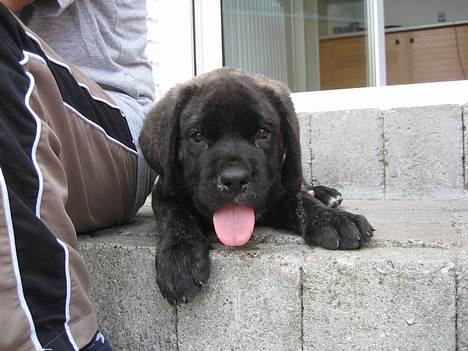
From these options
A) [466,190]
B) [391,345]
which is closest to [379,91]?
[466,190]

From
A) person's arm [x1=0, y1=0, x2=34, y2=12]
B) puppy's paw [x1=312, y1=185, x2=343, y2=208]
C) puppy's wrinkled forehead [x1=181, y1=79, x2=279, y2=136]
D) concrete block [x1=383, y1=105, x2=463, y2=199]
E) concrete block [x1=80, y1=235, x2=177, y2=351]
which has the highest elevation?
person's arm [x1=0, y1=0, x2=34, y2=12]

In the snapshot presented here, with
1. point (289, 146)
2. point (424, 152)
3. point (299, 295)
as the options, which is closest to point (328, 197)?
point (289, 146)

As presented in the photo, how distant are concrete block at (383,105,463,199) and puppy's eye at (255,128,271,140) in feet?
4.47

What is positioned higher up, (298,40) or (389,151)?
(298,40)

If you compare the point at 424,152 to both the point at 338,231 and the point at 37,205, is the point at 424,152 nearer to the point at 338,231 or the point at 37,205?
the point at 338,231

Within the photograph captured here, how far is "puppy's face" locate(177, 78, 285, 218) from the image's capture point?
6.46 ft

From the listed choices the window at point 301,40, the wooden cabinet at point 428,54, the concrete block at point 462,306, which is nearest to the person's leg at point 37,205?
the concrete block at point 462,306

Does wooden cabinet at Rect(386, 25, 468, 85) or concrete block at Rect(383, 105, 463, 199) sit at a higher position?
wooden cabinet at Rect(386, 25, 468, 85)

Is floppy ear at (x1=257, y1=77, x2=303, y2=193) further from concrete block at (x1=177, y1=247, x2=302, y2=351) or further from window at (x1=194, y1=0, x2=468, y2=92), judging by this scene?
window at (x1=194, y1=0, x2=468, y2=92)

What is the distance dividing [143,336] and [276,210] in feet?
2.55

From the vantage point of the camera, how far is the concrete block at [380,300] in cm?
168

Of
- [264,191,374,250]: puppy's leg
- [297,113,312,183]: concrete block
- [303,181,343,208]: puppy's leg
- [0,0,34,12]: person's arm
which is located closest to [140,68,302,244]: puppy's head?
[264,191,374,250]: puppy's leg

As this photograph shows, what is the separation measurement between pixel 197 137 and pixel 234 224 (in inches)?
16.1

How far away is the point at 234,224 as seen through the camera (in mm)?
2010
